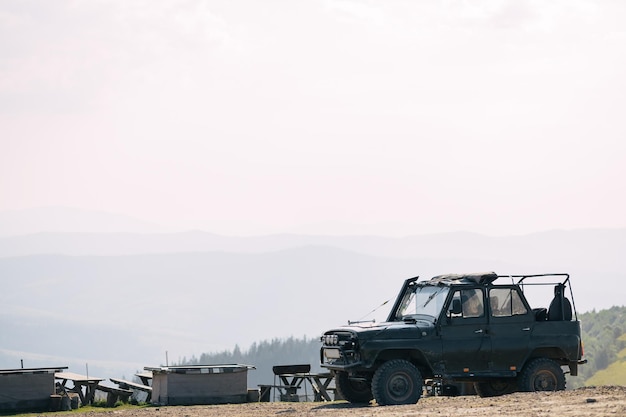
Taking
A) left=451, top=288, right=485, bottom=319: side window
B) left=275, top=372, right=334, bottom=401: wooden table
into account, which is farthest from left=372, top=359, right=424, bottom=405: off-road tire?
left=275, top=372, right=334, bottom=401: wooden table

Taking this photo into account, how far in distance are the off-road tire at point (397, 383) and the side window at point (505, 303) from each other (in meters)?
2.31

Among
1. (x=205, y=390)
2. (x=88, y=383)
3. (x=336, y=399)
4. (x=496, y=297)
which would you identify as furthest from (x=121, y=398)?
(x=496, y=297)

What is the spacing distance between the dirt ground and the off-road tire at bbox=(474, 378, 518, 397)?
1.21ft

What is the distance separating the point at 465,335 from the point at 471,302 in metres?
0.73

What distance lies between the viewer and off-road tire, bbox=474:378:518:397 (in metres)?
23.9

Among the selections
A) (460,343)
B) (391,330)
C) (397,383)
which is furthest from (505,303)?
(397,383)

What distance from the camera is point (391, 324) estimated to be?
23266 mm

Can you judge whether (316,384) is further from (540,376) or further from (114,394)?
(540,376)

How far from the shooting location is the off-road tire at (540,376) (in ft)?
77.2

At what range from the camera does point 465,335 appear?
76.0ft

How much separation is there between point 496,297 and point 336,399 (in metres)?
5.07

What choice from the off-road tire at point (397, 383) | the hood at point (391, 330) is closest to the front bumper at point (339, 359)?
the hood at point (391, 330)

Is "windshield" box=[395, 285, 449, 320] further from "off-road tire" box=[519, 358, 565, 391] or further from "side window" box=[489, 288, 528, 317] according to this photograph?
"off-road tire" box=[519, 358, 565, 391]

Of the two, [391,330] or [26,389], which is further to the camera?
[26,389]
